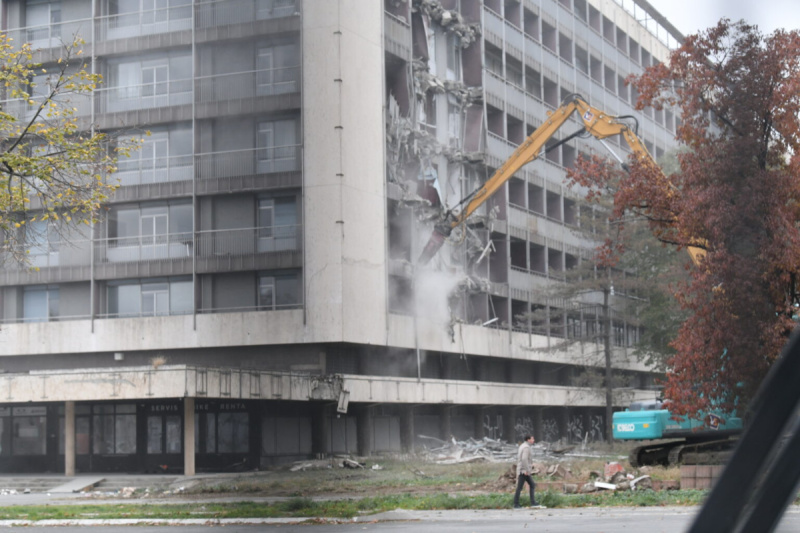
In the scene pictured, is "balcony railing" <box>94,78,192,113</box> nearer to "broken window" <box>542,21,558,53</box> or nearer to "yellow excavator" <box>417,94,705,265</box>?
"yellow excavator" <box>417,94,705,265</box>

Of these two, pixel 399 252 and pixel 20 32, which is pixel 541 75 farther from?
pixel 20 32

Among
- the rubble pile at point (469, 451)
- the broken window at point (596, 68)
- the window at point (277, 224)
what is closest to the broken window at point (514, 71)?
the broken window at point (596, 68)

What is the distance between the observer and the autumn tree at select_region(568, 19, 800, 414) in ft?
5.79

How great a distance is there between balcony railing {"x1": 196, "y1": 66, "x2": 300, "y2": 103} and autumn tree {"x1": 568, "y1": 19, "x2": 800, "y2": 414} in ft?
3.11

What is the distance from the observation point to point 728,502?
1234 mm

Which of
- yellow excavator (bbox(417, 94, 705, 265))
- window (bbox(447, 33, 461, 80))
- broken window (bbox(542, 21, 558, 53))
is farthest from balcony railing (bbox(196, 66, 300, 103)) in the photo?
window (bbox(447, 33, 461, 80))

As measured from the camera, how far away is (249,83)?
2.50m

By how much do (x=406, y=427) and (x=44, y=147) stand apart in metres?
24.0

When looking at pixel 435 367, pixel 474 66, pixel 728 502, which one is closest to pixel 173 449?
pixel 435 367

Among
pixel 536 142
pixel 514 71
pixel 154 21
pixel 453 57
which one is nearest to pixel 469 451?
pixel 536 142

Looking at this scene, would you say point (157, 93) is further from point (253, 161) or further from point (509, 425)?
point (509, 425)

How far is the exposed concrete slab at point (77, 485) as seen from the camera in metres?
24.9

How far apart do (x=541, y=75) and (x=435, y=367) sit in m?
13.9

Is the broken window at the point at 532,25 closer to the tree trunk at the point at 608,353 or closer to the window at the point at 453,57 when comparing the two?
the window at the point at 453,57
